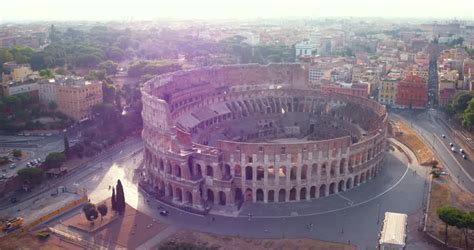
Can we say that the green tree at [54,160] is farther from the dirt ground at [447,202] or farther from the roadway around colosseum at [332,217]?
the dirt ground at [447,202]

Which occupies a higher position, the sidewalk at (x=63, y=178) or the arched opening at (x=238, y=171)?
the arched opening at (x=238, y=171)

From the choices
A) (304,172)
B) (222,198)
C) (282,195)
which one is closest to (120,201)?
(222,198)

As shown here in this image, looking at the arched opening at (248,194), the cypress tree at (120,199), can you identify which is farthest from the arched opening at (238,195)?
the cypress tree at (120,199)

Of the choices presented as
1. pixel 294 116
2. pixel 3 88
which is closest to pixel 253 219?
pixel 294 116

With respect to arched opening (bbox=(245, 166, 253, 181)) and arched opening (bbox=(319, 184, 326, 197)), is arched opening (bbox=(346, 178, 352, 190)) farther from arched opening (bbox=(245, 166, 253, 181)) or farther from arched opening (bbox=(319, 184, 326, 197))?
arched opening (bbox=(245, 166, 253, 181))

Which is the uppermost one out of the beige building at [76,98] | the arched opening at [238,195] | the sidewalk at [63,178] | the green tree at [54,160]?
the beige building at [76,98]

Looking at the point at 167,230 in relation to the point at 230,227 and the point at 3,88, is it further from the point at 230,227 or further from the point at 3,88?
the point at 3,88
